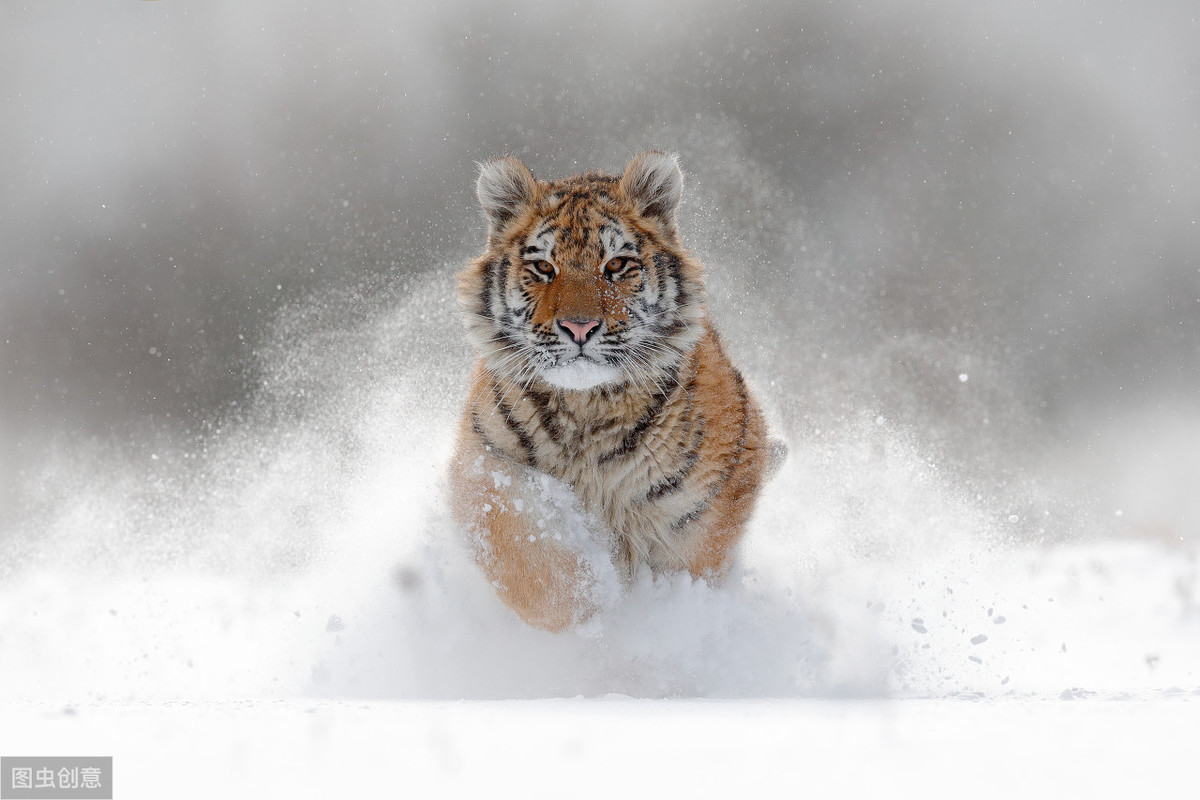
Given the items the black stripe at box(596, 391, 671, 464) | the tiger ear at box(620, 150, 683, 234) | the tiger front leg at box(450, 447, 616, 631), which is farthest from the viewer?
the tiger ear at box(620, 150, 683, 234)

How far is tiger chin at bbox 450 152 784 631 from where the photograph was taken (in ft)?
10.8

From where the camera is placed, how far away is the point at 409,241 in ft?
27.1

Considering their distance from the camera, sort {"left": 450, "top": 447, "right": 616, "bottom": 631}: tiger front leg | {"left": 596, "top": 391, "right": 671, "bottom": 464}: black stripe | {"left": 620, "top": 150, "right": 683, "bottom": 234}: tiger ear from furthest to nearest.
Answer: {"left": 620, "top": 150, "right": 683, "bottom": 234}: tiger ear, {"left": 596, "top": 391, "right": 671, "bottom": 464}: black stripe, {"left": 450, "top": 447, "right": 616, "bottom": 631}: tiger front leg

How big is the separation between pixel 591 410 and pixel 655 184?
3.53 feet

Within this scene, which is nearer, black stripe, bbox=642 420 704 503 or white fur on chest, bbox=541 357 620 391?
white fur on chest, bbox=541 357 620 391

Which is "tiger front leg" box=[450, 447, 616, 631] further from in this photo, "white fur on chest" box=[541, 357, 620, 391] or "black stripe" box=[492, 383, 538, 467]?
"white fur on chest" box=[541, 357, 620, 391]

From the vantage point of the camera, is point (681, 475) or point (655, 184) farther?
point (655, 184)

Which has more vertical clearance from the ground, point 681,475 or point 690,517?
point 681,475

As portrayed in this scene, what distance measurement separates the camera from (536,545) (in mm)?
3225

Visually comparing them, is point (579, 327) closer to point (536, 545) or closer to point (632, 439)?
point (632, 439)

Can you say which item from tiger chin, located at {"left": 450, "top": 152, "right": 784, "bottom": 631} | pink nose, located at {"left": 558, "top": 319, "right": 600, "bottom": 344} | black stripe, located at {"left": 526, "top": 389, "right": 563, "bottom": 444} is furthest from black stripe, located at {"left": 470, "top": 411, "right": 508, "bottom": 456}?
pink nose, located at {"left": 558, "top": 319, "right": 600, "bottom": 344}

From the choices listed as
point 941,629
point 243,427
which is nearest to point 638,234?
point 941,629

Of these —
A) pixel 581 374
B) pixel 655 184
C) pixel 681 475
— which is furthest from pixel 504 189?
pixel 681 475

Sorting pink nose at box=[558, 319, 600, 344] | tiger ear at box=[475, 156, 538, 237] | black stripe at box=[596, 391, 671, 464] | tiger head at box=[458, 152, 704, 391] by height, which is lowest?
black stripe at box=[596, 391, 671, 464]
